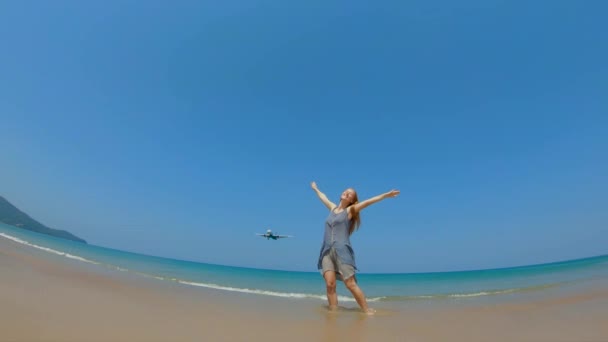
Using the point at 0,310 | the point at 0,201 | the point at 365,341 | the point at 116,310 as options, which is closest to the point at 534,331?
the point at 365,341

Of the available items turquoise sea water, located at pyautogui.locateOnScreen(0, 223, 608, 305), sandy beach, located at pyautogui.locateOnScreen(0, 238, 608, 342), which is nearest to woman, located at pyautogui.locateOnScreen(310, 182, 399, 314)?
sandy beach, located at pyautogui.locateOnScreen(0, 238, 608, 342)

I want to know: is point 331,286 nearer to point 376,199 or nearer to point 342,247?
point 342,247

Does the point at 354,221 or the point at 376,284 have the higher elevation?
the point at 354,221

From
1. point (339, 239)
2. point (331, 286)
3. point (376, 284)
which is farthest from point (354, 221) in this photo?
point (376, 284)

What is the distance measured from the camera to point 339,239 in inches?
177

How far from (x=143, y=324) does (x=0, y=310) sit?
42.3 inches

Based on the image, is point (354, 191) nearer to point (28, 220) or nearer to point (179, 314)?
point (179, 314)

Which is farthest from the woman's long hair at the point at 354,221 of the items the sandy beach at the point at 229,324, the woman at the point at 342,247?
the sandy beach at the point at 229,324

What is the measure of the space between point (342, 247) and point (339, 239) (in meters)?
0.13

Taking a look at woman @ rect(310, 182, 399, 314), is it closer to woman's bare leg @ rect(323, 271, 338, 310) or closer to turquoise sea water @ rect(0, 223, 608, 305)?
woman's bare leg @ rect(323, 271, 338, 310)

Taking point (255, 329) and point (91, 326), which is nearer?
point (91, 326)

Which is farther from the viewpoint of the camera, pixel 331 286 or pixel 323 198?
pixel 323 198

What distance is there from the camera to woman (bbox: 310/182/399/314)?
14.1 feet

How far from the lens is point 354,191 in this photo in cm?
492
